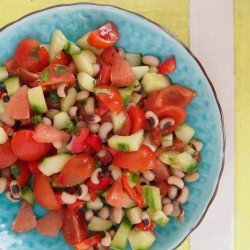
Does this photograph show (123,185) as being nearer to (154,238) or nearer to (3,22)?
(154,238)

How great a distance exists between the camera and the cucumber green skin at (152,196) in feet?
3.68

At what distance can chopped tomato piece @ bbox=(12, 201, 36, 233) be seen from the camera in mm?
1146

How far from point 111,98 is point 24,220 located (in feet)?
1.14

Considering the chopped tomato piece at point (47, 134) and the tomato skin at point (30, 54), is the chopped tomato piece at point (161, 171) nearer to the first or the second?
the chopped tomato piece at point (47, 134)

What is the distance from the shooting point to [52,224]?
1151mm

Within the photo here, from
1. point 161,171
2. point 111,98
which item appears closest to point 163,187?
point 161,171

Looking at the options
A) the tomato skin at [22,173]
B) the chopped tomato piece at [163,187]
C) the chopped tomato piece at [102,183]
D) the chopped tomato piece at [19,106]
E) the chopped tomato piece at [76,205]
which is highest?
the chopped tomato piece at [19,106]

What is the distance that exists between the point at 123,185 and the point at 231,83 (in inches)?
15.9

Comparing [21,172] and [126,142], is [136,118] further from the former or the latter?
[21,172]

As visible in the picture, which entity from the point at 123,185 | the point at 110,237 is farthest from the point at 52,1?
the point at 110,237

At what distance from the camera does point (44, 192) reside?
43.7 inches

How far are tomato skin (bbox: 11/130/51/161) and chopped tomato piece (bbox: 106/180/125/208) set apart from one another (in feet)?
0.59

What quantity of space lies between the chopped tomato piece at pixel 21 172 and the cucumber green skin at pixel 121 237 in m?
0.24

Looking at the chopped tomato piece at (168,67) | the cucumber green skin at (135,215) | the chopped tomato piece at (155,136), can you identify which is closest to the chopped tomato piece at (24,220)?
the cucumber green skin at (135,215)
